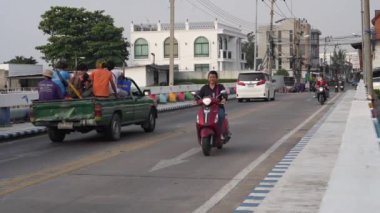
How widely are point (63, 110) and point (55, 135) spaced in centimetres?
124

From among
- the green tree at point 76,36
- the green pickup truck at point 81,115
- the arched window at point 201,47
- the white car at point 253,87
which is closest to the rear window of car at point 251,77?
the white car at point 253,87

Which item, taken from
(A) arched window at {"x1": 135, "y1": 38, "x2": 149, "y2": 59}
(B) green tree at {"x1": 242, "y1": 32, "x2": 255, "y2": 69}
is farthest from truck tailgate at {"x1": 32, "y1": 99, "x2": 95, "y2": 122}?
(B) green tree at {"x1": 242, "y1": 32, "x2": 255, "y2": 69}

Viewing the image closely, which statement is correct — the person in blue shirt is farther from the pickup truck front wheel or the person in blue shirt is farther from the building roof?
the building roof

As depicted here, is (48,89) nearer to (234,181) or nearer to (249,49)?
(234,181)

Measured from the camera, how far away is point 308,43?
126 m

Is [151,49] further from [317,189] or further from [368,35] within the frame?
[317,189]

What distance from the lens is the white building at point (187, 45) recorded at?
79312 millimetres

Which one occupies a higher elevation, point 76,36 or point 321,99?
point 76,36

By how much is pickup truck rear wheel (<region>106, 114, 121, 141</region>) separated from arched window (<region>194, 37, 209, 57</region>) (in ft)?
212

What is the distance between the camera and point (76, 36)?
205ft

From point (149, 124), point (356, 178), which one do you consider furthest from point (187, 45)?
point (356, 178)

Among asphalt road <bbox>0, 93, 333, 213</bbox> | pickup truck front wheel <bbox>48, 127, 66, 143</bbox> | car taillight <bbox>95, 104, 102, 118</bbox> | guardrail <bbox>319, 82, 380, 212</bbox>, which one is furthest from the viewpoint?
pickup truck front wheel <bbox>48, 127, 66, 143</bbox>

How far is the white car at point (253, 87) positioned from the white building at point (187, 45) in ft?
140

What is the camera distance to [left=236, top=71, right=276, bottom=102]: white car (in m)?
35.6
